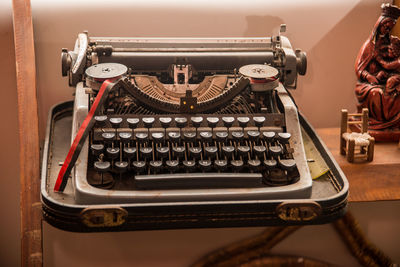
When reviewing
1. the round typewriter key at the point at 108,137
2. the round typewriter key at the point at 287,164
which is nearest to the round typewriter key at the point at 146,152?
the round typewriter key at the point at 108,137

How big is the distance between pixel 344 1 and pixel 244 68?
0.80 meters

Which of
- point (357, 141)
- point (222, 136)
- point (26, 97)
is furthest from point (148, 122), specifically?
point (357, 141)

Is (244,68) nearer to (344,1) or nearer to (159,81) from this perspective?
(159,81)

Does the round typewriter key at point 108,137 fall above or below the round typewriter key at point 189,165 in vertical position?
above

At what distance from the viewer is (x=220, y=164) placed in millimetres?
1977

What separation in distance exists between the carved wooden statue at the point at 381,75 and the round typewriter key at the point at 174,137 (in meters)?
0.85

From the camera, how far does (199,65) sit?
2.31 meters

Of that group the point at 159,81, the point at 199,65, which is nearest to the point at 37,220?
the point at 159,81

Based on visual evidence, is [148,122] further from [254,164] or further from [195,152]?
[254,164]

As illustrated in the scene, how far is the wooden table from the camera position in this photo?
2.31m

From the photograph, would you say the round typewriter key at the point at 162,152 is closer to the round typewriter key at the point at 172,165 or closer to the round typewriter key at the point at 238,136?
the round typewriter key at the point at 172,165

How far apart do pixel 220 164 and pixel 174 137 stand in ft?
0.63

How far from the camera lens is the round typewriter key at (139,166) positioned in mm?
1956

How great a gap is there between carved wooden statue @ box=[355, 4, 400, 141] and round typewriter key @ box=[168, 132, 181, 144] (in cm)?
85
